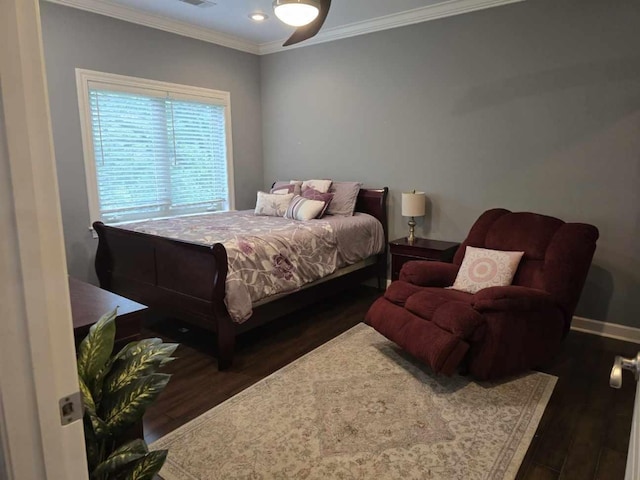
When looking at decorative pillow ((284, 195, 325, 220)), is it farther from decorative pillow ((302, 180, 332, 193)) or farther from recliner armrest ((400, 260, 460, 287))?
recliner armrest ((400, 260, 460, 287))

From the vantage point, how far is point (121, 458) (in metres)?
1.07

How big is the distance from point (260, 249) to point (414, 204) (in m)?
1.70

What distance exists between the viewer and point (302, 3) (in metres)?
2.35

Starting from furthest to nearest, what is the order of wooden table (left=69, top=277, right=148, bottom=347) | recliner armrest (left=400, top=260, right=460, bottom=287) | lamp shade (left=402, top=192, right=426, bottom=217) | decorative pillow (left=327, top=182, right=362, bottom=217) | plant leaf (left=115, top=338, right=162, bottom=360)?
1. decorative pillow (left=327, top=182, right=362, bottom=217)
2. lamp shade (left=402, top=192, right=426, bottom=217)
3. recliner armrest (left=400, top=260, right=460, bottom=287)
4. wooden table (left=69, top=277, right=148, bottom=347)
5. plant leaf (left=115, top=338, right=162, bottom=360)

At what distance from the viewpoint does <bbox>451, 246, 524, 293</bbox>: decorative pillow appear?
9.77 feet

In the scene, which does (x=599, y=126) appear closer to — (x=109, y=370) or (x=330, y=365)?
(x=330, y=365)

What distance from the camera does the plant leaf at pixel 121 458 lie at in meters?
1.04

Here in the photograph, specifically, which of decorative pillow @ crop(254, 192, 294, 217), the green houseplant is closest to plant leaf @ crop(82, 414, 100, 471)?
the green houseplant

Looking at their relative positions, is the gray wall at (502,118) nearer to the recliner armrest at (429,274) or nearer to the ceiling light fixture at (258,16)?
the ceiling light fixture at (258,16)

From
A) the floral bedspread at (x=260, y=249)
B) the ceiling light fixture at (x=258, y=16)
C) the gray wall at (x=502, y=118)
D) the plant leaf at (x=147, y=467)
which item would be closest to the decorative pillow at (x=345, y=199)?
the gray wall at (x=502, y=118)

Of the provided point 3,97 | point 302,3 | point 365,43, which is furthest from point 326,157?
point 3,97

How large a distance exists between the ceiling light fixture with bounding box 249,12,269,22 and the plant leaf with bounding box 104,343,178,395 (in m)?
3.85

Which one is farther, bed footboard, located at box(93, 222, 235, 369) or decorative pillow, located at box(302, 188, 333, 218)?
decorative pillow, located at box(302, 188, 333, 218)

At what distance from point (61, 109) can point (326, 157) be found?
267 centimetres
